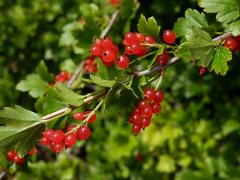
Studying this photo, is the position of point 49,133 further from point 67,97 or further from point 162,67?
point 162,67

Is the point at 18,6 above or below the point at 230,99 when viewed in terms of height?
above

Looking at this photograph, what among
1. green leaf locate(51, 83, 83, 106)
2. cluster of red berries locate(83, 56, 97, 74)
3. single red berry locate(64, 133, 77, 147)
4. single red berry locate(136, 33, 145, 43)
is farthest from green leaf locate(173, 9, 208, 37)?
cluster of red berries locate(83, 56, 97, 74)

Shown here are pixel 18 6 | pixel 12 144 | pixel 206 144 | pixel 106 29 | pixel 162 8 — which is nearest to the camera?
pixel 12 144

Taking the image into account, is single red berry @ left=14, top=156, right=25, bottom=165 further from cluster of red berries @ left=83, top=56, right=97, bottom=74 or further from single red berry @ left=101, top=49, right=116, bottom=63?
single red berry @ left=101, top=49, right=116, bottom=63

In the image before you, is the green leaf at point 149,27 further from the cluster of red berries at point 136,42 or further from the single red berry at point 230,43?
the single red berry at point 230,43

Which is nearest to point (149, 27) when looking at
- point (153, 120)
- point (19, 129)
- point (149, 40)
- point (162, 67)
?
point (149, 40)

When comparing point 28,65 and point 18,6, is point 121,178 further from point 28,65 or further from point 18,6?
point 18,6

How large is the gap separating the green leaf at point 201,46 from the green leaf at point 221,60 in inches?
1.1

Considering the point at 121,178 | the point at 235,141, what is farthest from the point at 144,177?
the point at 235,141

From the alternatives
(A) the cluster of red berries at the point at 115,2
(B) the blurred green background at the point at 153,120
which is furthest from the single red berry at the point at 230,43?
(B) the blurred green background at the point at 153,120

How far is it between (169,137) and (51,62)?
1.24 m

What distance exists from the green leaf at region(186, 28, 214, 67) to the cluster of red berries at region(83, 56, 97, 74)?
1.15 metres

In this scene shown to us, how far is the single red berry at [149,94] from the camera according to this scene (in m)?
1.69

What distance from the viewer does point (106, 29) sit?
2.79 metres
